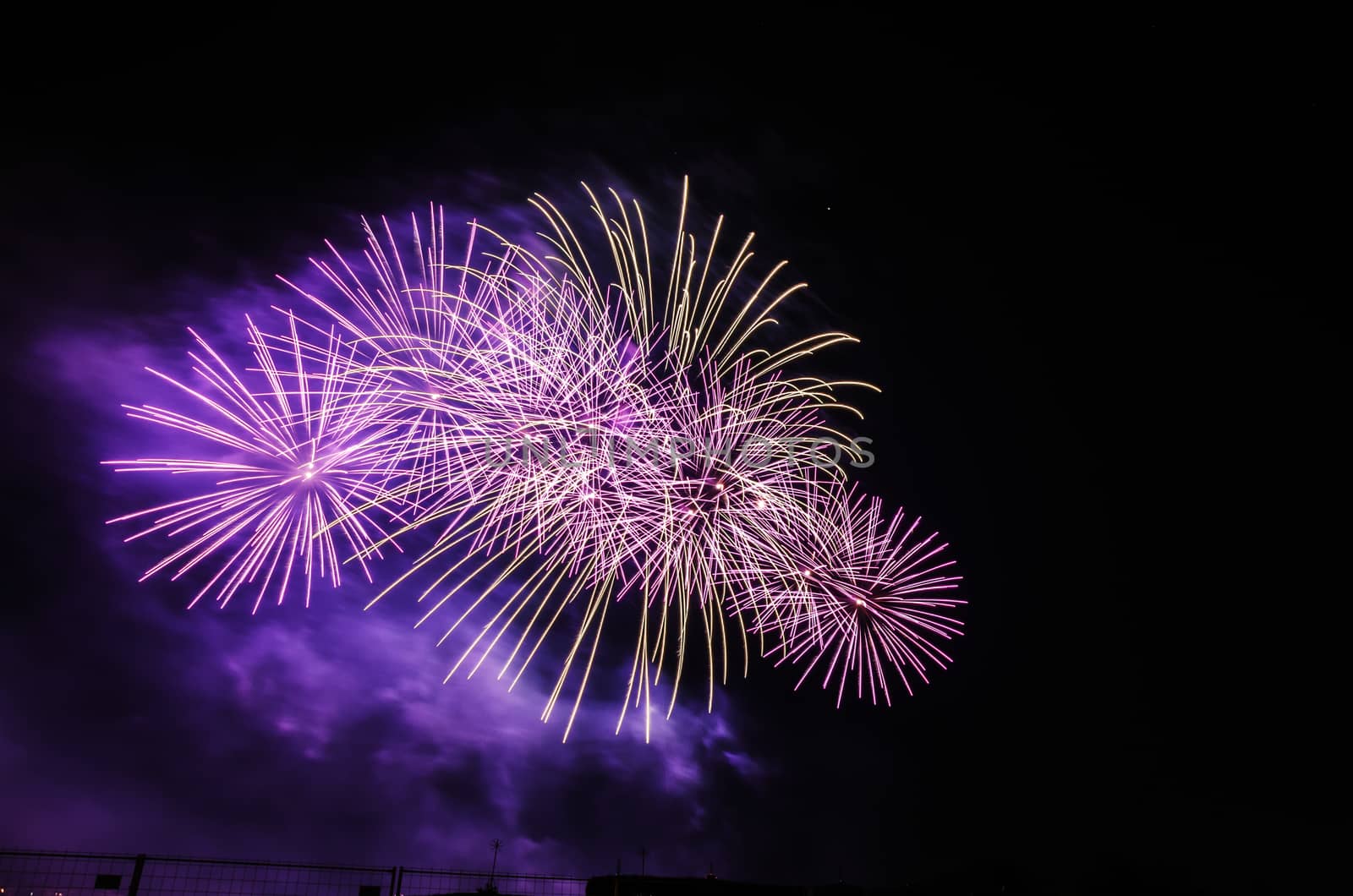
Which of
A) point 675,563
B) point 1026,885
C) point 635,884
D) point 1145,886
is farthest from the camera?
point 1026,885

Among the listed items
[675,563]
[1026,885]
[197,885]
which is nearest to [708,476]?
[675,563]

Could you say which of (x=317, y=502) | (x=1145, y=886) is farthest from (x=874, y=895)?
(x=1145, y=886)

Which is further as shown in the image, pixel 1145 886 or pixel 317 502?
pixel 1145 886

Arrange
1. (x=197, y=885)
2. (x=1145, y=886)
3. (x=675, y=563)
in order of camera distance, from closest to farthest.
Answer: (x=197, y=885) < (x=675, y=563) < (x=1145, y=886)

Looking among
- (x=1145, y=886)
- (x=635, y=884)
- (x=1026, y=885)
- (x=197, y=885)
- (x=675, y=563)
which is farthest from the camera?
(x=1026, y=885)

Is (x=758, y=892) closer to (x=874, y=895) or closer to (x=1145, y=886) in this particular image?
(x=874, y=895)

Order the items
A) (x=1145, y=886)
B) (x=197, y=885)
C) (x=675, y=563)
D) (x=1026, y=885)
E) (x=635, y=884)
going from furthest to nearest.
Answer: (x=1026, y=885)
(x=1145, y=886)
(x=635, y=884)
(x=675, y=563)
(x=197, y=885)

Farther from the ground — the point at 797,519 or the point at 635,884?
the point at 797,519

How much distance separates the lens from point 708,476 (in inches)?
620

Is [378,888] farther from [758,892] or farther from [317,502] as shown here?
[758,892]

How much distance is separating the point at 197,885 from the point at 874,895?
15836 mm

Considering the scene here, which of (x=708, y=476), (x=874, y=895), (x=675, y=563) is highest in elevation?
(x=708, y=476)

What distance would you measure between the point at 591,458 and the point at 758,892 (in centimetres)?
1427

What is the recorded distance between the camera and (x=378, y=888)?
47.4 ft
